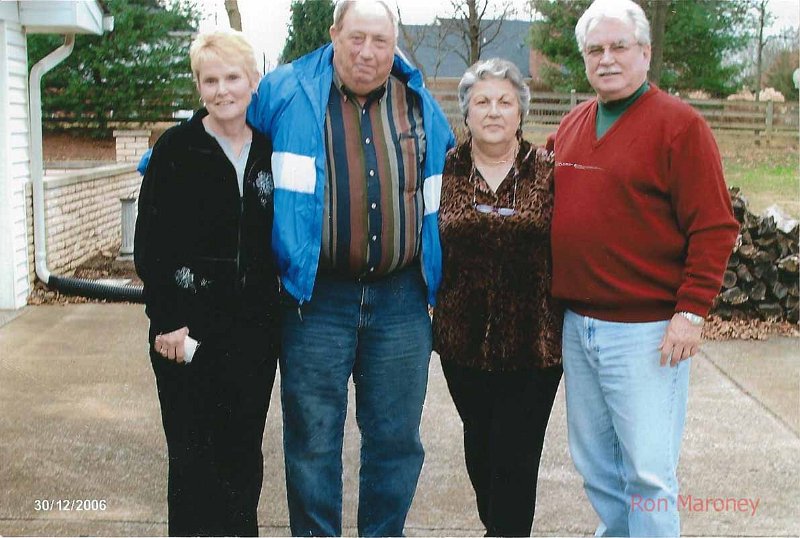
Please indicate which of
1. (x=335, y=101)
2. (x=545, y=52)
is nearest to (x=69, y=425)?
(x=335, y=101)

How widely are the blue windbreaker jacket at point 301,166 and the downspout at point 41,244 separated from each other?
522 centimetres

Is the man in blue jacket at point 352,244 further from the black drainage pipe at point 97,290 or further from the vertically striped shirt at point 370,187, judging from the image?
the black drainage pipe at point 97,290

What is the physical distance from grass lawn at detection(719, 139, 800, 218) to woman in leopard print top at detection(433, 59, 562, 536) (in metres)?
8.81

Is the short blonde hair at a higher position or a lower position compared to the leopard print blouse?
higher

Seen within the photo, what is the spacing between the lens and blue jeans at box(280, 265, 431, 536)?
9.11 feet

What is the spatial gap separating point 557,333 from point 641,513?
0.59 m

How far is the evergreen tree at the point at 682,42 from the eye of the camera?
1639 centimetres

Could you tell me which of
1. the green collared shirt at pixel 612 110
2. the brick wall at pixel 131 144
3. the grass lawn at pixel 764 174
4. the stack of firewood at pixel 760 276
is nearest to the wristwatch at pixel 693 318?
the green collared shirt at pixel 612 110

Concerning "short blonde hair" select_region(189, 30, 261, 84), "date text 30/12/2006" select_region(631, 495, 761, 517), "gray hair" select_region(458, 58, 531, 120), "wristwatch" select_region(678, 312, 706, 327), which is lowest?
Result: "date text 30/12/2006" select_region(631, 495, 761, 517)

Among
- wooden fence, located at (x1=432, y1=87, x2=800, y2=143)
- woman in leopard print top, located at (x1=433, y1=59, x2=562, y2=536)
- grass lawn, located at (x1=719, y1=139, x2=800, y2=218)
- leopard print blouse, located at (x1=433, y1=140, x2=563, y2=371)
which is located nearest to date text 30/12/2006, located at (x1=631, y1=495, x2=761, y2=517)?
woman in leopard print top, located at (x1=433, y1=59, x2=562, y2=536)

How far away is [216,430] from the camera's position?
2738 mm

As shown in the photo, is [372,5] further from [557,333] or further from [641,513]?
[641,513]

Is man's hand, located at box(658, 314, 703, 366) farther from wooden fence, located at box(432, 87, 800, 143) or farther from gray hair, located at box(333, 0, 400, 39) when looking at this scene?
wooden fence, located at box(432, 87, 800, 143)

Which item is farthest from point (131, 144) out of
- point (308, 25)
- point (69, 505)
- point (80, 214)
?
point (69, 505)
